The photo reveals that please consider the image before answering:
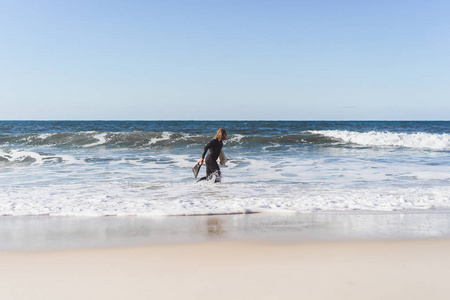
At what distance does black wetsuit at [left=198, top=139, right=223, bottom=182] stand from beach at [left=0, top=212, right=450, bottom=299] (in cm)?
391

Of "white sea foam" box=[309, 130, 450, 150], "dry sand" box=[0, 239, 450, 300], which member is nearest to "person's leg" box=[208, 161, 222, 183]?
"dry sand" box=[0, 239, 450, 300]

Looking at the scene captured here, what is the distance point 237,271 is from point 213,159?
5.68 m

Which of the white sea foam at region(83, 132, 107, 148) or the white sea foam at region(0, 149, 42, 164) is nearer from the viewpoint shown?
the white sea foam at region(0, 149, 42, 164)

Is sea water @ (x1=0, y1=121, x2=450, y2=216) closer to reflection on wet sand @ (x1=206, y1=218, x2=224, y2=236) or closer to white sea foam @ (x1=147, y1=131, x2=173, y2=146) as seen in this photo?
reflection on wet sand @ (x1=206, y1=218, x2=224, y2=236)

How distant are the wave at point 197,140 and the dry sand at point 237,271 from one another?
56.1 feet

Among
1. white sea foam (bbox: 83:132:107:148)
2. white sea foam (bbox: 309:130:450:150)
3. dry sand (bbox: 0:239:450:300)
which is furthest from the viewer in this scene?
white sea foam (bbox: 83:132:107:148)

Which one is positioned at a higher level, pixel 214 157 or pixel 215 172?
pixel 214 157

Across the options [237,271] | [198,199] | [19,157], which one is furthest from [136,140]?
[237,271]

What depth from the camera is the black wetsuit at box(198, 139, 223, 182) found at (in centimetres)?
855

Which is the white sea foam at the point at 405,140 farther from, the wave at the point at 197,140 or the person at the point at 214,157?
the person at the point at 214,157

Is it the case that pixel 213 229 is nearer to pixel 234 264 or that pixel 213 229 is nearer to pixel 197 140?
pixel 234 264

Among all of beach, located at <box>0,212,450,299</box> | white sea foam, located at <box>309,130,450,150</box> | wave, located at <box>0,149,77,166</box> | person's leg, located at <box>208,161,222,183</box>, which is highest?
white sea foam, located at <box>309,130,450,150</box>

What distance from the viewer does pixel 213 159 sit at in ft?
28.8

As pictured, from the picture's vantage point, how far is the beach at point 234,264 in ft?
9.16
